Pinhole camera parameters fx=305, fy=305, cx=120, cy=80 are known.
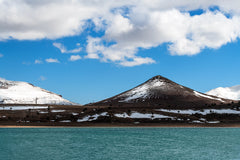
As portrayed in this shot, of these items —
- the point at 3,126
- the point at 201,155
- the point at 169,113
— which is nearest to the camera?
the point at 201,155

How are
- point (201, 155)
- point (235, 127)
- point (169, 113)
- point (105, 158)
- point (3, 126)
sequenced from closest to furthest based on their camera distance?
point (105, 158) < point (201, 155) < point (3, 126) < point (235, 127) < point (169, 113)

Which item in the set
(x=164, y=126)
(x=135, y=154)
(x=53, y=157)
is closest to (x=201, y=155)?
(x=135, y=154)

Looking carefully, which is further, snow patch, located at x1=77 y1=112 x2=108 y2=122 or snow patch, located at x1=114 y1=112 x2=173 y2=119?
snow patch, located at x1=114 y1=112 x2=173 y2=119

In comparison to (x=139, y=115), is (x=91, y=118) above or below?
below

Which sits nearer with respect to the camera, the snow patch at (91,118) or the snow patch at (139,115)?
the snow patch at (91,118)

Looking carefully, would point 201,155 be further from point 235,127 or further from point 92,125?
point 235,127

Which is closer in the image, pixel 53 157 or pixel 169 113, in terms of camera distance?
pixel 53 157

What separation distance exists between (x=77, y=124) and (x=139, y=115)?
1491 inches

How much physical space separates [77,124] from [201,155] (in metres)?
115

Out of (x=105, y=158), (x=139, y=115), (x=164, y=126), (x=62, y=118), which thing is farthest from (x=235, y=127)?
(x=105, y=158)

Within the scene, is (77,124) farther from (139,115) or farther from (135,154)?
(135,154)

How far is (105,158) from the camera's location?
→ 56.2 meters

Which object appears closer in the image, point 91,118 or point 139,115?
point 91,118

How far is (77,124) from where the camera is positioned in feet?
553
